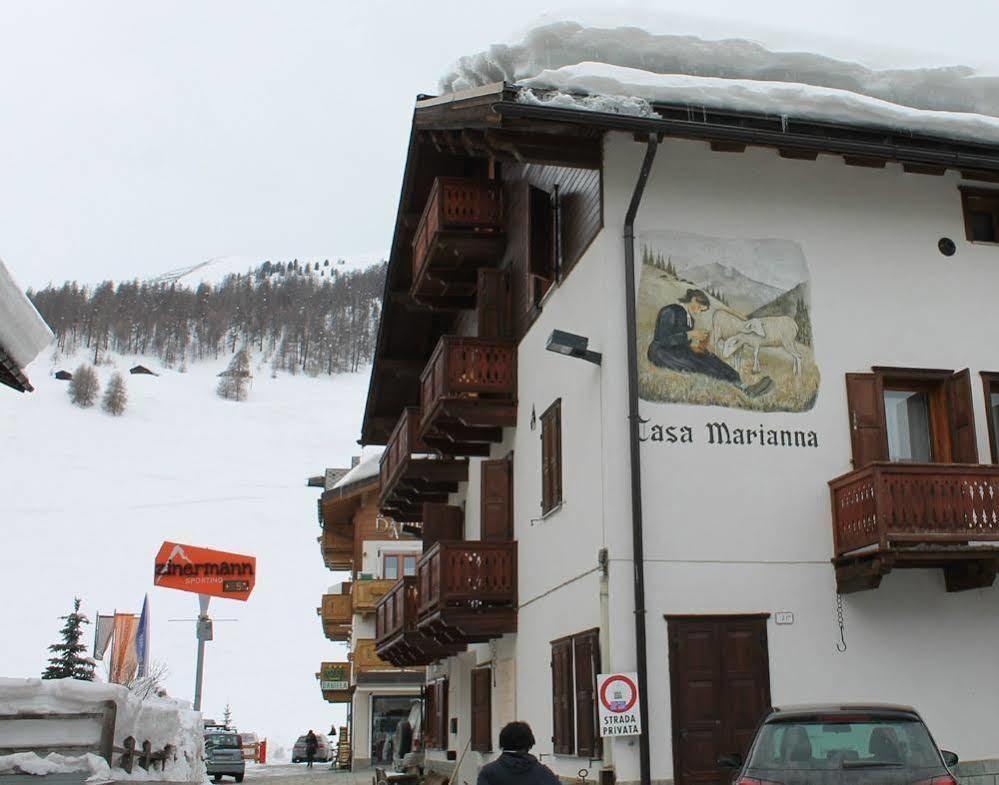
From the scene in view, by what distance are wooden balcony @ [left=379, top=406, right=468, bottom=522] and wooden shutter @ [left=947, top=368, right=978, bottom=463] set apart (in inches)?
397

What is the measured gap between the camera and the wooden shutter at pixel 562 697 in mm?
16281

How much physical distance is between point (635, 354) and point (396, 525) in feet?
92.1

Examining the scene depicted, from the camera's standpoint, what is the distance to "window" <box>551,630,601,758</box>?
1523 centimetres

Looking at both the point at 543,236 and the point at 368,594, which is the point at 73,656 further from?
the point at 543,236

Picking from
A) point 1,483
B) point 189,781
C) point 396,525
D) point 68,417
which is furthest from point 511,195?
point 68,417

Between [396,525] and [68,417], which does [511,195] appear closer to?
[396,525]

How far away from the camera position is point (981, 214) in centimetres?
1753

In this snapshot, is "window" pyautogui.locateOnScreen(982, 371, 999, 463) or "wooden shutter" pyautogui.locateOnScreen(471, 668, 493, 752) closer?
"window" pyautogui.locateOnScreen(982, 371, 999, 463)

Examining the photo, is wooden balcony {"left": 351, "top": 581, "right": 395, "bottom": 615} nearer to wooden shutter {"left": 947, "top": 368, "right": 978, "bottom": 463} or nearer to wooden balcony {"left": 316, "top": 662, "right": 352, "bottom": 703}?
wooden balcony {"left": 316, "top": 662, "right": 352, "bottom": 703}

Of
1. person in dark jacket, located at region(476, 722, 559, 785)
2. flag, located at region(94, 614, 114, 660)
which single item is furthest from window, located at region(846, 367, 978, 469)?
flag, located at region(94, 614, 114, 660)

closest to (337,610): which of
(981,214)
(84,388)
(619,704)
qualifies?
(981,214)

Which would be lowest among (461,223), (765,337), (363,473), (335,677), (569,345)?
(335,677)

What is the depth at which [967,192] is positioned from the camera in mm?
17328

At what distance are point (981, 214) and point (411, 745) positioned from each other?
20.8m
